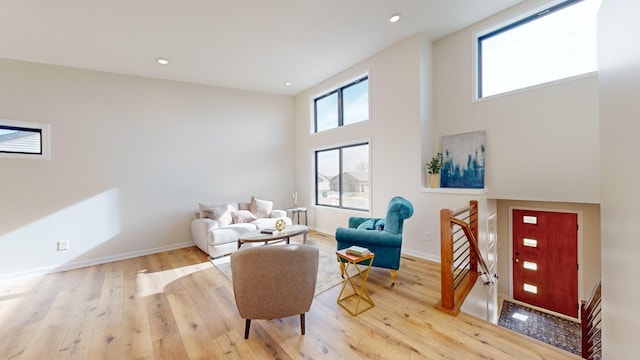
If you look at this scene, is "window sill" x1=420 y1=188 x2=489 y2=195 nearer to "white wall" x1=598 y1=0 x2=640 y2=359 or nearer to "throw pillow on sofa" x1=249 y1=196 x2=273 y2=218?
"white wall" x1=598 y1=0 x2=640 y2=359

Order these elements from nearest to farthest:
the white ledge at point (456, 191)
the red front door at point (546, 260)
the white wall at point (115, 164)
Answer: the white ledge at point (456, 191), the red front door at point (546, 260), the white wall at point (115, 164)

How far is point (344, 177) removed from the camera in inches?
Answer: 211

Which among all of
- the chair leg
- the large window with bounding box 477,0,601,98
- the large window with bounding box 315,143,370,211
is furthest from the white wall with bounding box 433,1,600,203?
the chair leg

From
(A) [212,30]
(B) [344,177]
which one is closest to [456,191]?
(B) [344,177]

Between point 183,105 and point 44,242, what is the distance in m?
3.12

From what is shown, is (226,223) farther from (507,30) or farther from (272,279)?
(507,30)

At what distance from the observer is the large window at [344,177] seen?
4906 mm

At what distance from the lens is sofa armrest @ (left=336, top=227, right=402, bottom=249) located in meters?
2.96

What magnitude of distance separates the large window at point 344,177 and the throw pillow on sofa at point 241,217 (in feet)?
5.92

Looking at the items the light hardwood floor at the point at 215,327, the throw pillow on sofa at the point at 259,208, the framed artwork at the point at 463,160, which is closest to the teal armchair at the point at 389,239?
the light hardwood floor at the point at 215,327

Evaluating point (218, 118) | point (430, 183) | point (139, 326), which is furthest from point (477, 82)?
point (139, 326)

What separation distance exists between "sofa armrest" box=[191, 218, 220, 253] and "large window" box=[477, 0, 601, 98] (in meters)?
4.86

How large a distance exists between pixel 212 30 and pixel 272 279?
133 inches

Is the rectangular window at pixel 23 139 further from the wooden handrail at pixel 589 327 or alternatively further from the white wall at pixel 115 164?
the wooden handrail at pixel 589 327
